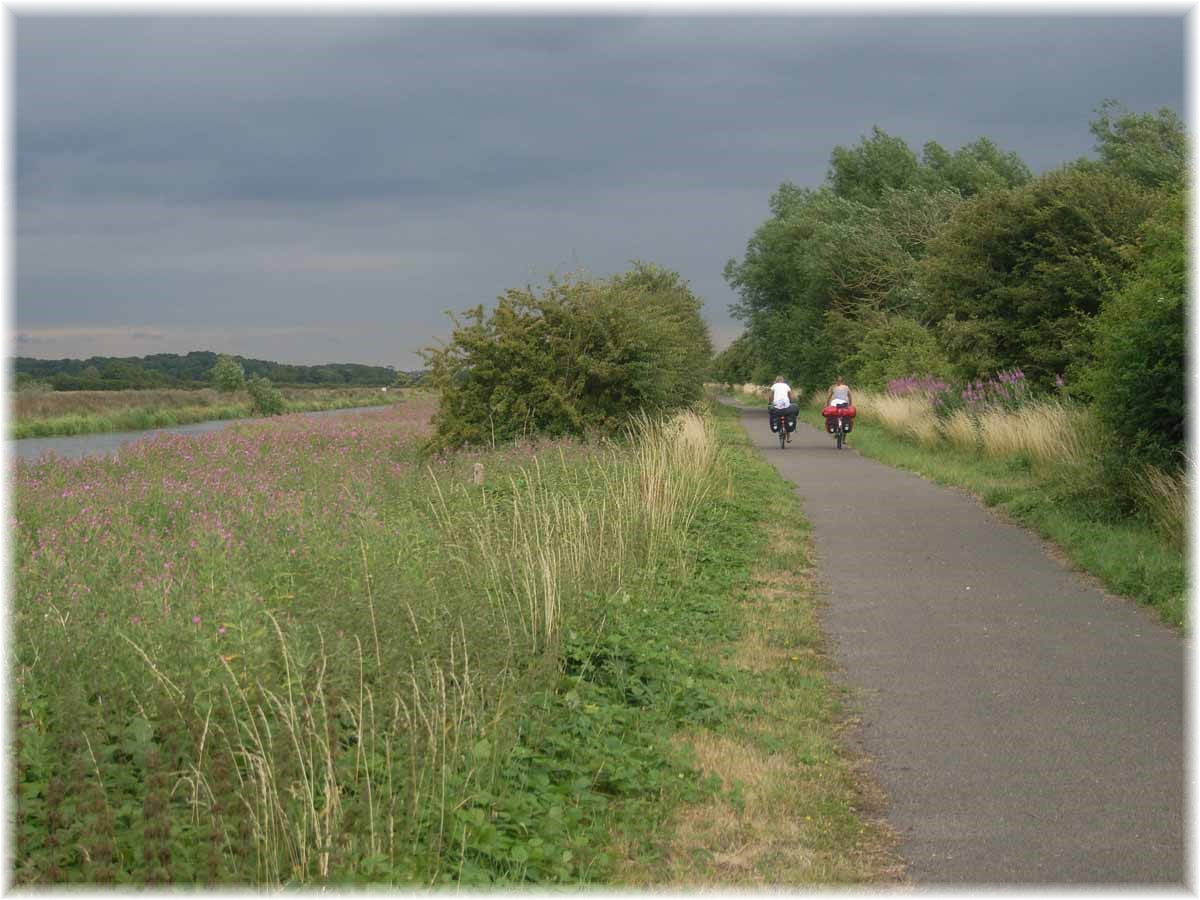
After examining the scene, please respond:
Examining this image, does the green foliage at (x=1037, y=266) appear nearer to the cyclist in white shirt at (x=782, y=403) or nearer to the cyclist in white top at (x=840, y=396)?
the cyclist in white top at (x=840, y=396)

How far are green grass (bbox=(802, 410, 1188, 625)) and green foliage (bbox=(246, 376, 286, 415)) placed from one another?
5464 centimetres

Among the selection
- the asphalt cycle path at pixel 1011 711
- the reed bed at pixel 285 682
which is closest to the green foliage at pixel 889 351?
the asphalt cycle path at pixel 1011 711

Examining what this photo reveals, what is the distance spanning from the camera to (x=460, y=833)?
15.8ft

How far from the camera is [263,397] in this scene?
72.3 metres

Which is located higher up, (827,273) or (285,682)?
(827,273)

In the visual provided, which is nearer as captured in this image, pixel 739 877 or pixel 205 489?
pixel 739 877

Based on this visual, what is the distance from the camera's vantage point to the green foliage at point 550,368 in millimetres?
21156

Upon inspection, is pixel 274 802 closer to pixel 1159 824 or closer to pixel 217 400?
pixel 1159 824

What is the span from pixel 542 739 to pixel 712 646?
259 centimetres

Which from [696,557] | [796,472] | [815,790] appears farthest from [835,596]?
[796,472]

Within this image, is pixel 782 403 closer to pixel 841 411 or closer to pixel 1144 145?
pixel 841 411

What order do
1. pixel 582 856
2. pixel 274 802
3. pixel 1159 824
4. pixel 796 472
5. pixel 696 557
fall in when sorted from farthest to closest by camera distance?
pixel 796 472 < pixel 696 557 < pixel 1159 824 < pixel 582 856 < pixel 274 802

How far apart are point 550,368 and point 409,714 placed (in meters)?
16.3

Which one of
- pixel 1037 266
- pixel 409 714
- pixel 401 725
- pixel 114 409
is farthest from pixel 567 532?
pixel 114 409
